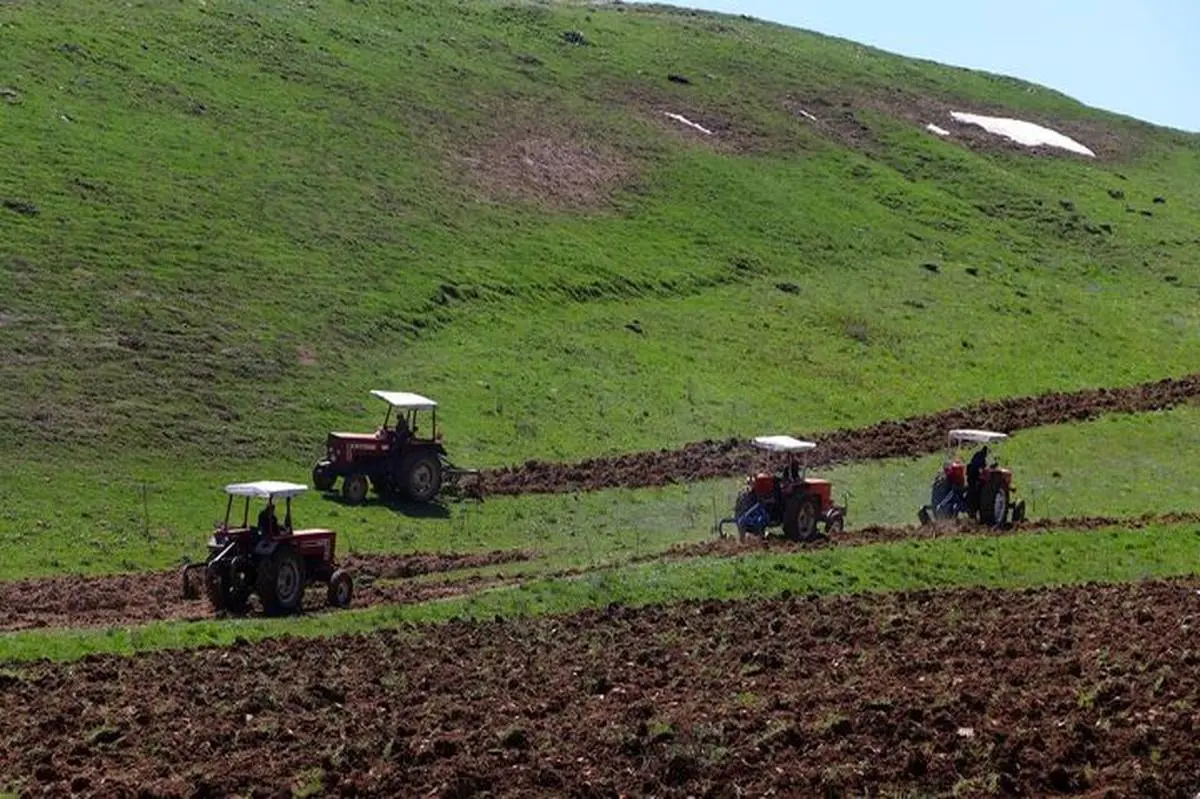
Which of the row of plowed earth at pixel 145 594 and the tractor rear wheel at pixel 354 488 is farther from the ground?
the tractor rear wheel at pixel 354 488

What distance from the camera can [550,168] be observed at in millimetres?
81688

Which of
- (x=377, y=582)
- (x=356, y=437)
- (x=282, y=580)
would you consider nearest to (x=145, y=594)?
(x=282, y=580)

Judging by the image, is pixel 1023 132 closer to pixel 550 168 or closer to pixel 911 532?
pixel 550 168

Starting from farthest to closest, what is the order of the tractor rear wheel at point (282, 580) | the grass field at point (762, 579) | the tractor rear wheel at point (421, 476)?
the tractor rear wheel at point (421, 476)
the tractor rear wheel at point (282, 580)
the grass field at point (762, 579)

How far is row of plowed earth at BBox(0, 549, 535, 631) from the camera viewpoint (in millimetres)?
31594

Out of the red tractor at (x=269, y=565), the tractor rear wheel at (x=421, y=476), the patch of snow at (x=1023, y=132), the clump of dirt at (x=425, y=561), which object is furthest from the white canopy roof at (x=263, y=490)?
the patch of snow at (x=1023, y=132)

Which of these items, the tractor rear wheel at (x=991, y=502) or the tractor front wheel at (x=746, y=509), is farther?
the tractor rear wheel at (x=991, y=502)

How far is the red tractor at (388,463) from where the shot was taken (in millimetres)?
46000

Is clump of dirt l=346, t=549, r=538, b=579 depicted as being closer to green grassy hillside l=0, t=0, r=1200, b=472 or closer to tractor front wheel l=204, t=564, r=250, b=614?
tractor front wheel l=204, t=564, r=250, b=614

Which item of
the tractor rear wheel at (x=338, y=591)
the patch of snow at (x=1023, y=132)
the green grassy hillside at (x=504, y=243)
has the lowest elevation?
the tractor rear wheel at (x=338, y=591)

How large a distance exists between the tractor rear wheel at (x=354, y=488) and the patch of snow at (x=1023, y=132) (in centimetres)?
7524

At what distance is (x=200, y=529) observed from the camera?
41906mm

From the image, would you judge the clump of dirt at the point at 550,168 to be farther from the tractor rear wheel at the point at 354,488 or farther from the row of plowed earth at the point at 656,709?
the row of plowed earth at the point at 656,709

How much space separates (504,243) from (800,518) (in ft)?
105
